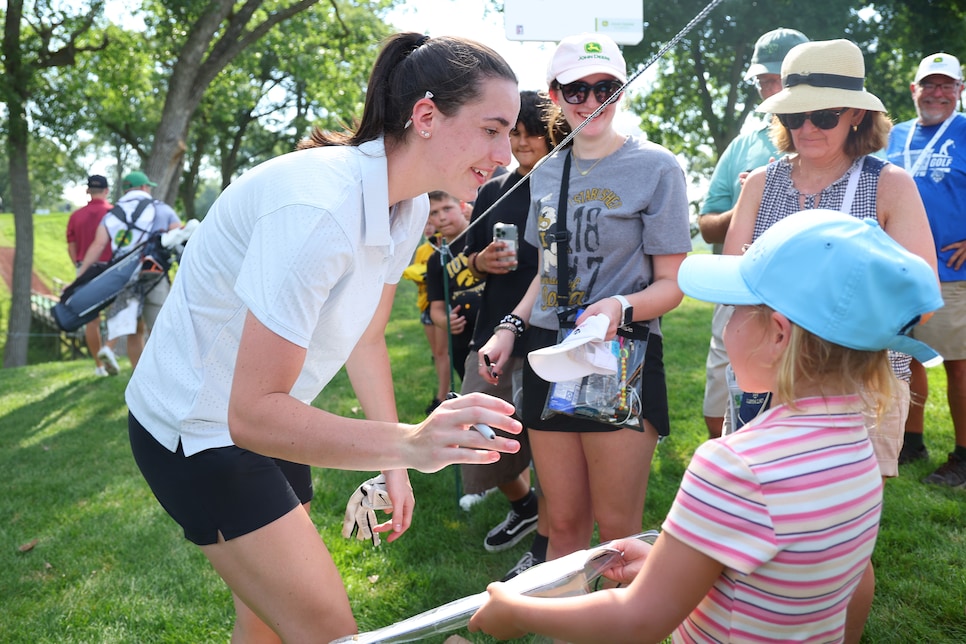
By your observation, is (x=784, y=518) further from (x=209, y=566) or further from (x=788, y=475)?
(x=209, y=566)

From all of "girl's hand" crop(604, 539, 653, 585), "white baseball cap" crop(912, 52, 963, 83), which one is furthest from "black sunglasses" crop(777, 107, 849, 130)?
"white baseball cap" crop(912, 52, 963, 83)

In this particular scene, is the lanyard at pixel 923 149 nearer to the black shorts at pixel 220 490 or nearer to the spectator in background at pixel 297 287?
the spectator in background at pixel 297 287

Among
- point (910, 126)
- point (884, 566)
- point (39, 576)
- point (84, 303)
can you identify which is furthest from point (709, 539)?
point (84, 303)

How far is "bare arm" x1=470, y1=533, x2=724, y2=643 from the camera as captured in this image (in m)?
1.33

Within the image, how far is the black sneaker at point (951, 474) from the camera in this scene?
4023 mm

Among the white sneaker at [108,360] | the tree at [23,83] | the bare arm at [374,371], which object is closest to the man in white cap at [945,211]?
the bare arm at [374,371]

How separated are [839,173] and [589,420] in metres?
1.12

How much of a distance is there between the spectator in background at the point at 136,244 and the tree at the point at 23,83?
5398mm

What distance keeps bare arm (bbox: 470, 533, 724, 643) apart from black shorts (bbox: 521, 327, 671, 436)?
3.83 ft

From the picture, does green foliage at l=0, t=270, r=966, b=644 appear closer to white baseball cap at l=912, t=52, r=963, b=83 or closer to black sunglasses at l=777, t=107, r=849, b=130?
black sunglasses at l=777, t=107, r=849, b=130

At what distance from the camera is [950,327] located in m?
4.30

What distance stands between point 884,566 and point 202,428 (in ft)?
9.13

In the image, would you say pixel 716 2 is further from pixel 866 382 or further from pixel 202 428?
pixel 202 428

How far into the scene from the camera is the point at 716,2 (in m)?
2.02
